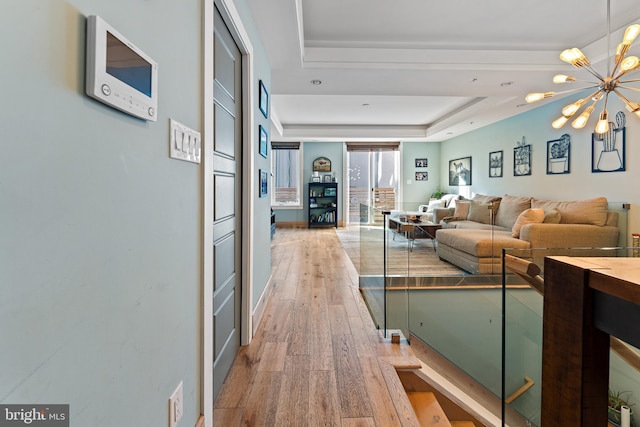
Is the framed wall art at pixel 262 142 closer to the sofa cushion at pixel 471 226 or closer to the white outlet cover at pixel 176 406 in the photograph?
the white outlet cover at pixel 176 406

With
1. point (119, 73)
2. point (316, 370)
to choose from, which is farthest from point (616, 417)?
point (119, 73)

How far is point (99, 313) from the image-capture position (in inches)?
25.9

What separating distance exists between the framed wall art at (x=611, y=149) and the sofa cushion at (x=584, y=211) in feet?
1.43

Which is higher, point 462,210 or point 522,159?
point 522,159

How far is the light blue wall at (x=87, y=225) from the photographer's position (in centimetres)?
48

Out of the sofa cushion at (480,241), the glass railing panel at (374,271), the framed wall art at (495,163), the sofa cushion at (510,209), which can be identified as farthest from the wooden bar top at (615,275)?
the framed wall art at (495,163)

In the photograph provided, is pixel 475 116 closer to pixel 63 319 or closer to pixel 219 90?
pixel 219 90

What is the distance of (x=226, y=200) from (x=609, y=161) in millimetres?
4611

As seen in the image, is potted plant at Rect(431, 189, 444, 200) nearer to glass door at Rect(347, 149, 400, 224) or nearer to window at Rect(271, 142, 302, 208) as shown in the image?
glass door at Rect(347, 149, 400, 224)

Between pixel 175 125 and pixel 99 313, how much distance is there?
23.6 inches

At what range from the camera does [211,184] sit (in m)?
1.33

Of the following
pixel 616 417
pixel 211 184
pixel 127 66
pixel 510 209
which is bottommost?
pixel 616 417

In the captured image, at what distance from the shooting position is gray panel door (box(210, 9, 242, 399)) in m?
1.57

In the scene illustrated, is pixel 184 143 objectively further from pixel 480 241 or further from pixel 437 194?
pixel 437 194
